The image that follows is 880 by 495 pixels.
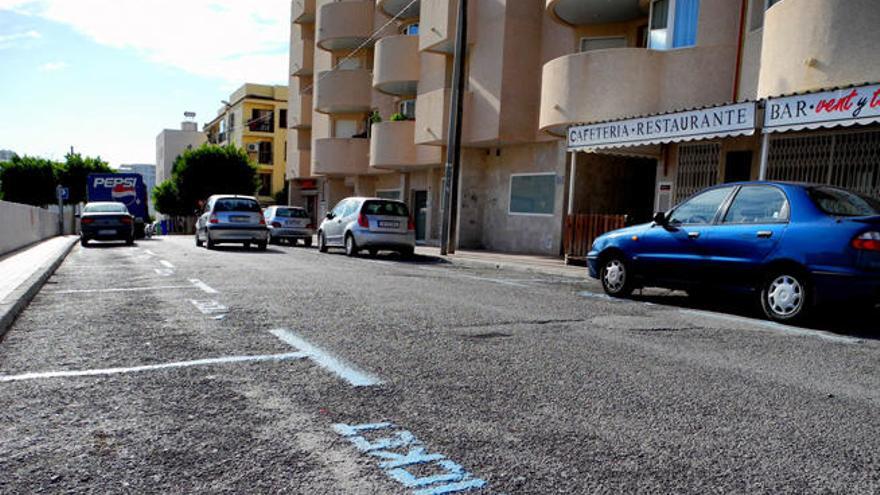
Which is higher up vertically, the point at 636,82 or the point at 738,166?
the point at 636,82

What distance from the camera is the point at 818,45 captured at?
11156mm

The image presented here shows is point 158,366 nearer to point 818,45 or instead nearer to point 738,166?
point 818,45

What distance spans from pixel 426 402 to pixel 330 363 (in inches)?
45.8

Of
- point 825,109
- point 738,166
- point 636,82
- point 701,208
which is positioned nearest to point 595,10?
point 636,82

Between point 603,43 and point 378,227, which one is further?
point 603,43

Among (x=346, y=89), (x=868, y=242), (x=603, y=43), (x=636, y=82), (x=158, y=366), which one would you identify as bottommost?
(x=158, y=366)

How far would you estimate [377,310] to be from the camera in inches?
292

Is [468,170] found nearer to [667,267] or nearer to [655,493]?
[667,267]

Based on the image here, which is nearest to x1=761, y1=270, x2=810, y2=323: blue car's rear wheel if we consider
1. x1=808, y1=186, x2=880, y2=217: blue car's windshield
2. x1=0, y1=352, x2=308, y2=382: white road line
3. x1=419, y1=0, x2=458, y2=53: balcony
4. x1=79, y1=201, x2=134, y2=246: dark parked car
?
x1=808, y1=186, x2=880, y2=217: blue car's windshield

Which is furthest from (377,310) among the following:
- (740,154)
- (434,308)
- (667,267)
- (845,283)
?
(740,154)

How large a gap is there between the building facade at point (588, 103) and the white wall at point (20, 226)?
1215 cm

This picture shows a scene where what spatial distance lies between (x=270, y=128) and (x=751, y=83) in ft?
169

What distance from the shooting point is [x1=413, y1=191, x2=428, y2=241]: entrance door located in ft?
93.2

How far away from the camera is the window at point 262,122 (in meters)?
59.6
